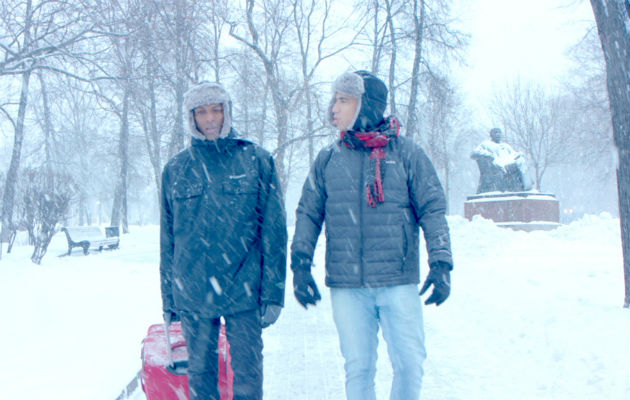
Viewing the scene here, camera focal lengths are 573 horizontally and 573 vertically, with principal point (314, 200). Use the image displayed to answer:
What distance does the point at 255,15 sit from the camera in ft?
60.0

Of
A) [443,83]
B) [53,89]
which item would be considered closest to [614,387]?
[53,89]

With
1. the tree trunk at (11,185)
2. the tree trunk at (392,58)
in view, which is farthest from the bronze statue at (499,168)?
the tree trunk at (11,185)

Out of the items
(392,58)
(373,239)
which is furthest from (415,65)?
(373,239)

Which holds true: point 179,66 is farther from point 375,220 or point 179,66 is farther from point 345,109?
point 375,220

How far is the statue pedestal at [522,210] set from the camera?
18.0 metres

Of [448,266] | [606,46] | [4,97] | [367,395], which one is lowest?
[367,395]

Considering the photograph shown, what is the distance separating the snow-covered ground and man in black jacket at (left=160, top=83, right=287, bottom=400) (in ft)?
5.29

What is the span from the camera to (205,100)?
118 inches

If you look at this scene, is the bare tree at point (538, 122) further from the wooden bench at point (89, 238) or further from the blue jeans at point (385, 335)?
the blue jeans at point (385, 335)

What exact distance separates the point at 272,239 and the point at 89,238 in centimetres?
2108

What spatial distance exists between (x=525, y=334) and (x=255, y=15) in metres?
14.9

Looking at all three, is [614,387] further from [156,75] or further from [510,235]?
[510,235]

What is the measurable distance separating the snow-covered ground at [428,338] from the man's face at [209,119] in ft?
7.19

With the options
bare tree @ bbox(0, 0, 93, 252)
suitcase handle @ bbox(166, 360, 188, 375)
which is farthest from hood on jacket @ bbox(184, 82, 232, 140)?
bare tree @ bbox(0, 0, 93, 252)
